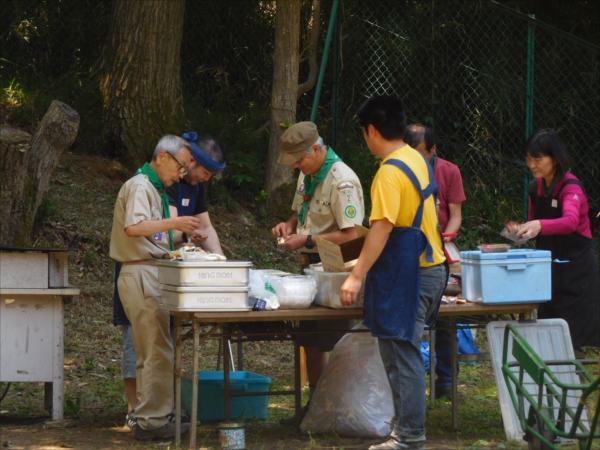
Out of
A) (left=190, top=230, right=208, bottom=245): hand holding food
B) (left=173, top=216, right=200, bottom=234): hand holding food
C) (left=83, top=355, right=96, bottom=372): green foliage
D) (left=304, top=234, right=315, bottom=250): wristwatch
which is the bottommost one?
(left=83, top=355, right=96, bottom=372): green foliage

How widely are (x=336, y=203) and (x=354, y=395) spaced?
1135mm

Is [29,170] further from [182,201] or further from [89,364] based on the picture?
[182,201]

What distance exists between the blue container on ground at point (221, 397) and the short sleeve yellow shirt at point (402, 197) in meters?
1.65

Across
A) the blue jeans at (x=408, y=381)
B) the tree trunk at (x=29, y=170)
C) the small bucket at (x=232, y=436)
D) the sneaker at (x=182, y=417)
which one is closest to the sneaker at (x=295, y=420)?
the sneaker at (x=182, y=417)

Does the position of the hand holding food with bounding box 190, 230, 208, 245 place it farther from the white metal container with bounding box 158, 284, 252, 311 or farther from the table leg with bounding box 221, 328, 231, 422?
the white metal container with bounding box 158, 284, 252, 311

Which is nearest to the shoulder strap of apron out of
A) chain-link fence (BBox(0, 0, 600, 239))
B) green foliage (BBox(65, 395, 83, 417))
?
green foliage (BBox(65, 395, 83, 417))

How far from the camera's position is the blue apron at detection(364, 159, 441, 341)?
4.57m

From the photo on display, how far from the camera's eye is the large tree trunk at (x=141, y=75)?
9.60 metres

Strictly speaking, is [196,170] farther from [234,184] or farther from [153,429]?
[234,184]

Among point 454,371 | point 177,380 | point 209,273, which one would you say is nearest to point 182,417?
point 177,380

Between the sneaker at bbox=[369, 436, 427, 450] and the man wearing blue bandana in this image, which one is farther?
the man wearing blue bandana

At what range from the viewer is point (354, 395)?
5.32m

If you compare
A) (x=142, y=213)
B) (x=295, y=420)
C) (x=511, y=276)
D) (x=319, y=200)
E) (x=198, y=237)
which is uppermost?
(x=319, y=200)

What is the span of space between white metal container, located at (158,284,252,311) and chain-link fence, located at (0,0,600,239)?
4.78 metres
